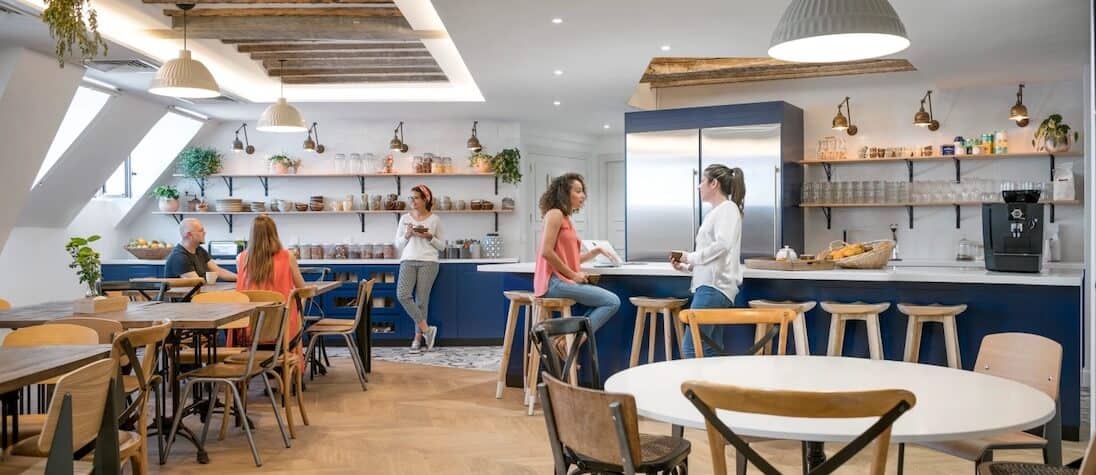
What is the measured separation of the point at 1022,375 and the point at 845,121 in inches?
200

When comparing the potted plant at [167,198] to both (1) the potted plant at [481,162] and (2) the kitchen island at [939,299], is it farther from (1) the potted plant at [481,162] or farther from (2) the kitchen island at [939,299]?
(2) the kitchen island at [939,299]

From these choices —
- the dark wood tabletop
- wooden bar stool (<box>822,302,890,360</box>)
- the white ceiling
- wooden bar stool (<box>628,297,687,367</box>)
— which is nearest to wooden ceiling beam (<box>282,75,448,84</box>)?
Answer: the white ceiling

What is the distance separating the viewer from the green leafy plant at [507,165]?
9.64 metres

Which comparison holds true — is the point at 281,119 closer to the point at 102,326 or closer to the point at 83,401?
the point at 102,326

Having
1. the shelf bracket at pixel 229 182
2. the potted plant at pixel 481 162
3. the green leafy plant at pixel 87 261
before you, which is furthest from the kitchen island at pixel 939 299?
the shelf bracket at pixel 229 182

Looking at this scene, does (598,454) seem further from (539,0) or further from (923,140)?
(923,140)

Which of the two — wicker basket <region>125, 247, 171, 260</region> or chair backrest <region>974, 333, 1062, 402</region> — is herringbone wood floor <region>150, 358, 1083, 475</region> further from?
wicker basket <region>125, 247, 171, 260</region>

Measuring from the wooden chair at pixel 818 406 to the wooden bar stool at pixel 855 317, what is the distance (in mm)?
2984

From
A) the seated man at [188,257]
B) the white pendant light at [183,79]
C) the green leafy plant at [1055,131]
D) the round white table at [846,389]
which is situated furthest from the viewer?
the green leafy plant at [1055,131]

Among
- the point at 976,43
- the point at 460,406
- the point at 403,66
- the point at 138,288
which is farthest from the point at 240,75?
the point at 976,43

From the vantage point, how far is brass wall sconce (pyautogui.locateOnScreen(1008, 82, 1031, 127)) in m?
7.56

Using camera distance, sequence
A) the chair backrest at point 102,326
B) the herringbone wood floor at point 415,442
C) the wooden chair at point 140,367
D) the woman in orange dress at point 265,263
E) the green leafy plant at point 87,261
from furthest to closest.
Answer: the green leafy plant at point 87,261 < the woman in orange dress at point 265,263 < the herringbone wood floor at point 415,442 < the chair backrest at point 102,326 < the wooden chair at point 140,367

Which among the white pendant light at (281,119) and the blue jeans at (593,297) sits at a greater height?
the white pendant light at (281,119)

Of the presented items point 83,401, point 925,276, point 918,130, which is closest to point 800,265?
point 925,276
